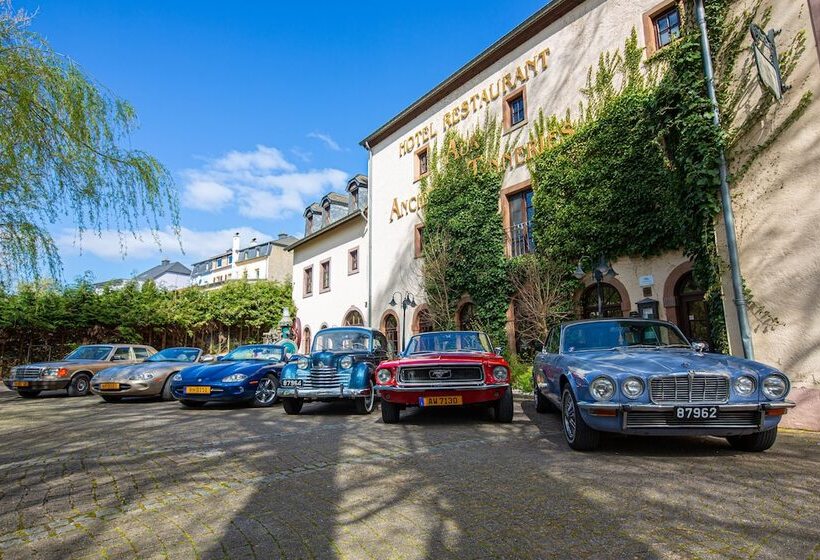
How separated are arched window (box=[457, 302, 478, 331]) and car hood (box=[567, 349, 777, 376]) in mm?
10642

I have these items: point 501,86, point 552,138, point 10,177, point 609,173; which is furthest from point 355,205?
point 10,177

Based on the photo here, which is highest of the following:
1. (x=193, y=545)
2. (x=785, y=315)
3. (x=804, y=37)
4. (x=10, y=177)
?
(x=804, y=37)

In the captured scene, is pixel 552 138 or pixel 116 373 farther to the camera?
pixel 552 138

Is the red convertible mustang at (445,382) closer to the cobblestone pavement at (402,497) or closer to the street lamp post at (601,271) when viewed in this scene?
the cobblestone pavement at (402,497)

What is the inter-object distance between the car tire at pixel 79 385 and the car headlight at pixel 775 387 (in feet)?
49.6

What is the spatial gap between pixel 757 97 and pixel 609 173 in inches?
156

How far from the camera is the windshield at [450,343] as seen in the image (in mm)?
8234

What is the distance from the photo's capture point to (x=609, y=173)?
40.4ft

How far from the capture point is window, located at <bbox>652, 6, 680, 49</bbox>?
11.8 m

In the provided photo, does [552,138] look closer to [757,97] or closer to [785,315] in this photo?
[757,97]

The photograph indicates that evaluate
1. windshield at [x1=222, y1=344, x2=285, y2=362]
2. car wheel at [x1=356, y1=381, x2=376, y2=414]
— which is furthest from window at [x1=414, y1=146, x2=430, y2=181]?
car wheel at [x1=356, y1=381, x2=376, y2=414]

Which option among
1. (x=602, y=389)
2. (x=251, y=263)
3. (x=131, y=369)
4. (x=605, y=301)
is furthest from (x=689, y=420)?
(x=251, y=263)

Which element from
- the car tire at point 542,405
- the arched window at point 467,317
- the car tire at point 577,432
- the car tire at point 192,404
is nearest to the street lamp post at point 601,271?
the car tire at point 542,405

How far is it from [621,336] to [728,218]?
154 inches
